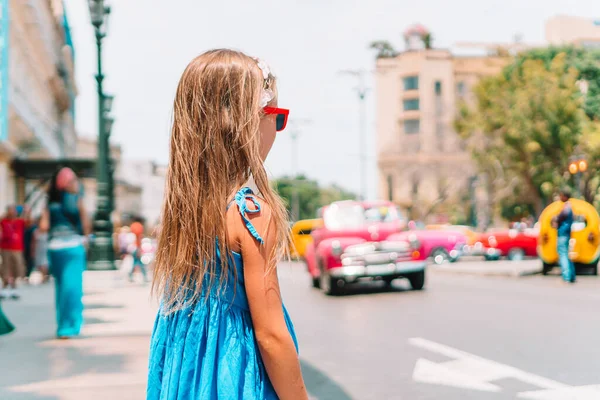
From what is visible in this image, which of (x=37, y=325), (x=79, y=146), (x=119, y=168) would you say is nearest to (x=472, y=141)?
(x=37, y=325)

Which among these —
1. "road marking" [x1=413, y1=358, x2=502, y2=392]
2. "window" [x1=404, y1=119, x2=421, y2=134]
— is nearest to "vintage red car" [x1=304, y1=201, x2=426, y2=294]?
"road marking" [x1=413, y1=358, x2=502, y2=392]

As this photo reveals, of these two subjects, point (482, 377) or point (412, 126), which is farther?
point (412, 126)

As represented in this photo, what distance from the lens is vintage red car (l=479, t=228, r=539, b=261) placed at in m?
27.4

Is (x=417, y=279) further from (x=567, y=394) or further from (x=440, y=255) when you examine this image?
(x=440, y=255)

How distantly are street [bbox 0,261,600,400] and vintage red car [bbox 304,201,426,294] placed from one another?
0.91m

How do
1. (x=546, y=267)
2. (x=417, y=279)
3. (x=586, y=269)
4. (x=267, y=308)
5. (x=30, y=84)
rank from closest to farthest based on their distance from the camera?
(x=267, y=308) < (x=417, y=279) < (x=546, y=267) < (x=586, y=269) < (x=30, y=84)

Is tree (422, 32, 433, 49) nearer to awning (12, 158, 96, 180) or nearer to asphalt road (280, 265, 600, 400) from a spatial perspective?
awning (12, 158, 96, 180)

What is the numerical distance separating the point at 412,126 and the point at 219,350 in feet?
252

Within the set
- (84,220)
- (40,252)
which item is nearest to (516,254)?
(40,252)

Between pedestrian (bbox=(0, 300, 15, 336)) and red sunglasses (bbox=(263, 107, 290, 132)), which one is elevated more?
red sunglasses (bbox=(263, 107, 290, 132))

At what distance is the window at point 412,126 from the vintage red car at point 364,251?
62726mm

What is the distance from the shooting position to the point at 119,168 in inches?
3575

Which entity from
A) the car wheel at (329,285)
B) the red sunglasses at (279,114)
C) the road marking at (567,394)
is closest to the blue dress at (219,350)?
the red sunglasses at (279,114)

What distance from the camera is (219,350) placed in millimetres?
1959
